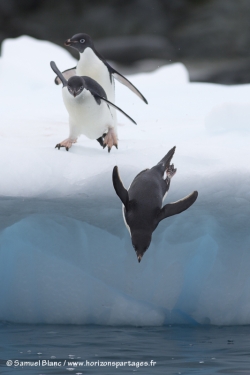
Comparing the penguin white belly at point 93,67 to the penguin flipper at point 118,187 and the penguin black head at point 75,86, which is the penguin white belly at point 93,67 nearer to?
the penguin black head at point 75,86

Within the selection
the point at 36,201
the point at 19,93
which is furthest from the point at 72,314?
the point at 19,93

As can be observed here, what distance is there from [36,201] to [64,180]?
0.47 ft

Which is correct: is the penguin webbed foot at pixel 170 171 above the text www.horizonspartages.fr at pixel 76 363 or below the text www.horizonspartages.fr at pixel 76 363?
above

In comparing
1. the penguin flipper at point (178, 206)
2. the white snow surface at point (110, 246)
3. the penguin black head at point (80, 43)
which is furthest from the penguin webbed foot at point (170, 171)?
the penguin black head at point (80, 43)

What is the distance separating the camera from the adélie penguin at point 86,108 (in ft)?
8.93

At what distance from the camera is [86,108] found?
2740 millimetres

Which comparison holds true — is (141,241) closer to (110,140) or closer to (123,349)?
(123,349)

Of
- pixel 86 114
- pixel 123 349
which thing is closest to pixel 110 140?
pixel 86 114

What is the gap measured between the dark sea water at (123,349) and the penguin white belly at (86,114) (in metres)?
0.88

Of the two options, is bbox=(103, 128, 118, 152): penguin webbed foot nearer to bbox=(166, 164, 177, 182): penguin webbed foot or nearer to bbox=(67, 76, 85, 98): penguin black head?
bbox=(67, 76, 85, 98): penguin black head

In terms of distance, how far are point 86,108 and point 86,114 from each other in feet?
0.10

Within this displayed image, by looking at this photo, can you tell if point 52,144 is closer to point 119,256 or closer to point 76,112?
point 76,112

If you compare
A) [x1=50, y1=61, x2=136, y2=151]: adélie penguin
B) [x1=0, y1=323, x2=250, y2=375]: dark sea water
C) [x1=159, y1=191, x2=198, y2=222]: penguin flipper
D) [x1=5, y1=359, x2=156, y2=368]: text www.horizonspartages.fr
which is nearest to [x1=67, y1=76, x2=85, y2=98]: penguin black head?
[x1=50, y1=61, x2=136, y2=151]: adélie penguin

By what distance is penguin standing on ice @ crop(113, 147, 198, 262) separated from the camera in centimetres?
209
